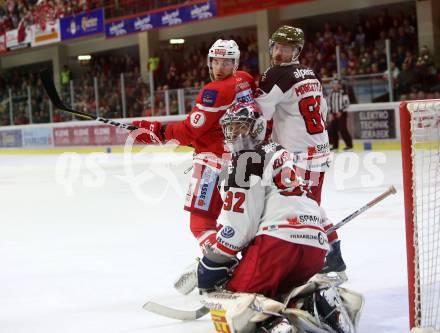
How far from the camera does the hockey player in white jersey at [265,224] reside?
290cm

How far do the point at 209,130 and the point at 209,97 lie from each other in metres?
0.23

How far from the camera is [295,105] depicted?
3.68 metres

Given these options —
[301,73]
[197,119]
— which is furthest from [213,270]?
[301,73]

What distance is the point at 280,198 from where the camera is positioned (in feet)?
9.64

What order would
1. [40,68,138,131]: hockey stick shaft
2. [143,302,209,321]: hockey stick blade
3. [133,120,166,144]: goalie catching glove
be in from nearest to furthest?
[143,302,209,321]: hockey stick blade, [133,120,166,144]: goalie catching glove, [40,68,138,131]: hockey stick shaft

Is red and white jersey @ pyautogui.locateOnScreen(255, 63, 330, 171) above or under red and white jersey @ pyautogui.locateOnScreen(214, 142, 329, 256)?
above

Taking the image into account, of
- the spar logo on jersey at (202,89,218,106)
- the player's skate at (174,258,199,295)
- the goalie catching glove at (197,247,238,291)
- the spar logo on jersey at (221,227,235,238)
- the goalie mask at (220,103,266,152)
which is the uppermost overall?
the spar logo on jersey at (202,89,218,106)

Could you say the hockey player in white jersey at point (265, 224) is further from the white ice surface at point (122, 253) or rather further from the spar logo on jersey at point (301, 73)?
the spar logo on jersey at point (301, 73)

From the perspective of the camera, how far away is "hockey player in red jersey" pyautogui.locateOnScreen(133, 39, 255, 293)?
357cm

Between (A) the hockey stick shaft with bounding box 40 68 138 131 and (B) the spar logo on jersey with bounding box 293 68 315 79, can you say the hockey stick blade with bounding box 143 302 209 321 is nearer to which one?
(A) the hockey stick shaft with bounding box 40 68 138 131

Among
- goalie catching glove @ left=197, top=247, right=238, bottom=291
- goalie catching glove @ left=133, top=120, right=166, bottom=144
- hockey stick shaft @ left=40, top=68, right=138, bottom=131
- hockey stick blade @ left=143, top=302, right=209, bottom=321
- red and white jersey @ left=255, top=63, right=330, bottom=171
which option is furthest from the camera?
hockey stick shaft @ left=40, top=68, right=138, bottom=131

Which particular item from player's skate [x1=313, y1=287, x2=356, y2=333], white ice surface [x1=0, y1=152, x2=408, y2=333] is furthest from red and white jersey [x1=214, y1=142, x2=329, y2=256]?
white ice surface [x1=0, y1=152, x2=408, y2=333]

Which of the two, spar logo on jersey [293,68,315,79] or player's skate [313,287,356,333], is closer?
player's skate [313,287,356,333]

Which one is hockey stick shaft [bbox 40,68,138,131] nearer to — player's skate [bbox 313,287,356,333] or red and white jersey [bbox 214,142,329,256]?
red and white jersey [bbox 214,142,329,256]
